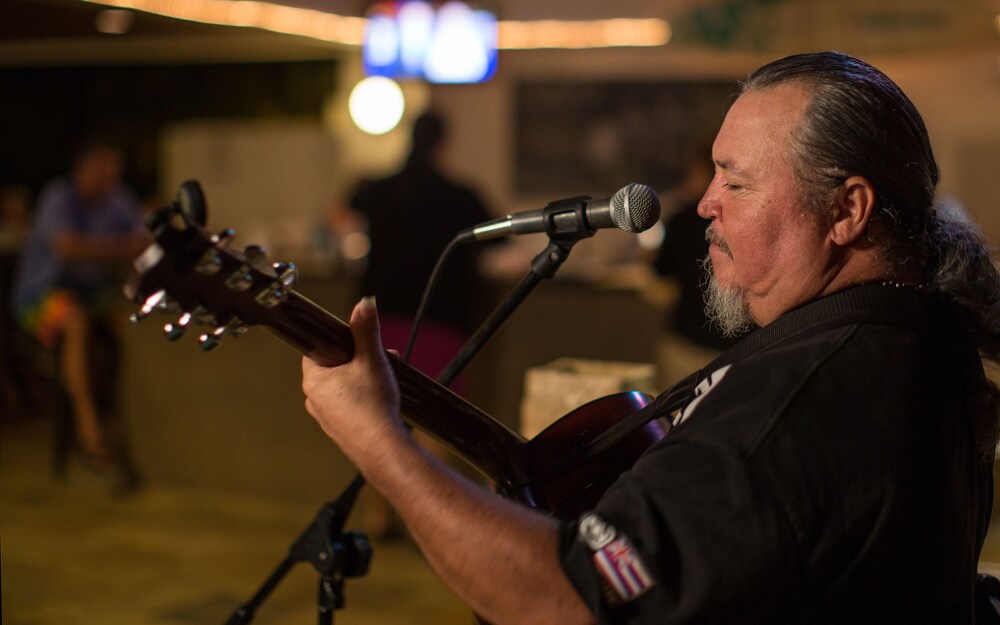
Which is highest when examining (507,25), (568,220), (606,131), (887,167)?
(507,25)

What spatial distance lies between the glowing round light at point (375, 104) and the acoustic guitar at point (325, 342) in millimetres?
5972

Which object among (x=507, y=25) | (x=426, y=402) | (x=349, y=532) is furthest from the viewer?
(x=507, y=25)

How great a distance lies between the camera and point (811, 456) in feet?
3.14

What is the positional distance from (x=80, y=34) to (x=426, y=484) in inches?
352

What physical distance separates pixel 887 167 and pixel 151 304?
773mm

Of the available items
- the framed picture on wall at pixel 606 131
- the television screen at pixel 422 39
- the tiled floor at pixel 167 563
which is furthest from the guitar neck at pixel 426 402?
the framed picture on wall at pixel 606 131

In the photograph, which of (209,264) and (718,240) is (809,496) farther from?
(209,264)

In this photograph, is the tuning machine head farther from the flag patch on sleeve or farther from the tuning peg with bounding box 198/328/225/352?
the flag patch on sleeve

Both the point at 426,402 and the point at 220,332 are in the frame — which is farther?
the point at 426,402

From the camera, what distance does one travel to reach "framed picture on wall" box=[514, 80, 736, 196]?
784cm

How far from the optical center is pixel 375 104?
720 centimetres

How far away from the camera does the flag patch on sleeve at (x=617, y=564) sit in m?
0.93

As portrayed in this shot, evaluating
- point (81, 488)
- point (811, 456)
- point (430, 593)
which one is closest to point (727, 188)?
point (811, 456)

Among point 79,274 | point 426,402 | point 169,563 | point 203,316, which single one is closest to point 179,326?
point 203,316
